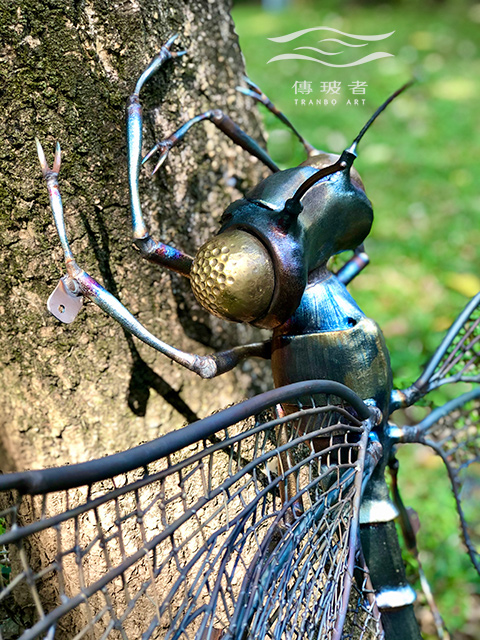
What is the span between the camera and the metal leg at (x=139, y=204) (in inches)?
38.0

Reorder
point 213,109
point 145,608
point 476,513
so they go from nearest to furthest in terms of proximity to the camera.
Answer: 1. point 145,608
2. point 213,109
3. point 476,513

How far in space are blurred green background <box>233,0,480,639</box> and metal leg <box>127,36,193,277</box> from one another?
56cm

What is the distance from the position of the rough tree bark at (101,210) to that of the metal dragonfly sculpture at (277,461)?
7 centimetres

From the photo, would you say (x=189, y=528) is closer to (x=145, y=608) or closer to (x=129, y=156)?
(x=145, y=608)

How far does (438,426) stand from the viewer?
1.37 meters

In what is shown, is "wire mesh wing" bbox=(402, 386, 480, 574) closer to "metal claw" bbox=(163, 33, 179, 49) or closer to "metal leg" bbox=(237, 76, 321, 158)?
"metal leg" bbox=(237, 76, 321, 158)

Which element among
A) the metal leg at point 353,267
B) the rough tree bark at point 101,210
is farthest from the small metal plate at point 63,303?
the metal leg at point 353,267

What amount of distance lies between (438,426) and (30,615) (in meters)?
0.86

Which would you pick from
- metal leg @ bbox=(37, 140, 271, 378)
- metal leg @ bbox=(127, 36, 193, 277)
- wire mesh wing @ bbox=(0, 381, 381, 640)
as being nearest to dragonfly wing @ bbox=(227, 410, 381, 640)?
wire mesh wing @ bbox=(0, 381, 381, 640)

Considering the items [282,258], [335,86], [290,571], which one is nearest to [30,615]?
[290,571]

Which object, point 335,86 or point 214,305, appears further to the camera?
point 335,86

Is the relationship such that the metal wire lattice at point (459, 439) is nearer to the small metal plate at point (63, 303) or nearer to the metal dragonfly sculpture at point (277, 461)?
the metal dragonfly sculpture at point (277, 461)

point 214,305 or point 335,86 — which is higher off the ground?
point 335,86

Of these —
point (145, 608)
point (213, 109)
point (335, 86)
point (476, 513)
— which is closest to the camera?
point (145, 608)
